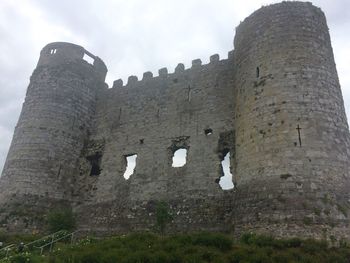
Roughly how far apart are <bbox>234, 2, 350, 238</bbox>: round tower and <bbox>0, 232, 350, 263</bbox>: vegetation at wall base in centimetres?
62

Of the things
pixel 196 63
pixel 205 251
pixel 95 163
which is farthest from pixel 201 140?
pixel 205 251

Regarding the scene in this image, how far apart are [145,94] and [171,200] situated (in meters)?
6.11

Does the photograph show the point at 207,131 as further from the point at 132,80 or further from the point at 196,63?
the point at 132,80

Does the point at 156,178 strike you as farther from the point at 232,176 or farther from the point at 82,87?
the point at 82,87

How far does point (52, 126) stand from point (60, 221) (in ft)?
16.1

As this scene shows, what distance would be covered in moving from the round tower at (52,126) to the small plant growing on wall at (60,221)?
4.25 ft

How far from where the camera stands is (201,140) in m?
16.0

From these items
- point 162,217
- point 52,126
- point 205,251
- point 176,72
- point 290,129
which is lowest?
point 205,251

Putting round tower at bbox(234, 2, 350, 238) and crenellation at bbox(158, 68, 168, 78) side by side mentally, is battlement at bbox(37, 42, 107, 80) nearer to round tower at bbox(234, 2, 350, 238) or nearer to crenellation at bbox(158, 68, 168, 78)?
crenellation at bbox(158, 68, 168, 78)

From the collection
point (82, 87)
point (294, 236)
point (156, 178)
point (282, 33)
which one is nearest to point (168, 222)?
point (156, 178)

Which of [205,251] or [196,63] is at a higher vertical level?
[196,63]

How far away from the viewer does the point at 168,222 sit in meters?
14.3

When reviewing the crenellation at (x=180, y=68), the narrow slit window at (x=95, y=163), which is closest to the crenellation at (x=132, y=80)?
the crenellation at (x=180, y=68)

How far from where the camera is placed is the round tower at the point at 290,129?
36.7ft
